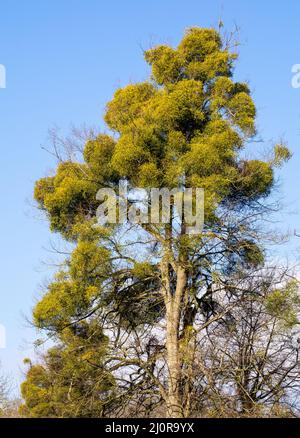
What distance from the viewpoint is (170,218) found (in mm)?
13203

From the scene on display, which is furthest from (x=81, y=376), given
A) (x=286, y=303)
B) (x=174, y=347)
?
(x=286, y=303)

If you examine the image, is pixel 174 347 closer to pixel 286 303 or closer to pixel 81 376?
pixel 81 376

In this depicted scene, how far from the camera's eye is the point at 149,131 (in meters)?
13.4

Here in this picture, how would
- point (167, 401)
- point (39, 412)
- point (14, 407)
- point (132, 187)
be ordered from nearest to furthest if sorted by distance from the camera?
1. point (167, 401)
2. point (132, 187)
3. point (39, 412)
4. point (14, 407)

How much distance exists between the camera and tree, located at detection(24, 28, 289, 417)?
42.8 feet

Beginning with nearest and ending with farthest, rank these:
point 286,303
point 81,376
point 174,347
A: 1. point 286,303
2. point 174,347
3. point 81,376

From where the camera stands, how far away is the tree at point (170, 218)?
1304cm

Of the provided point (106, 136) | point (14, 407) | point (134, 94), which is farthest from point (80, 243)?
point (14, 407)

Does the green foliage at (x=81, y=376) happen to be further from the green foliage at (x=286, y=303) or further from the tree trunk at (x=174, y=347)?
the green foliage at (x=286, y=303)

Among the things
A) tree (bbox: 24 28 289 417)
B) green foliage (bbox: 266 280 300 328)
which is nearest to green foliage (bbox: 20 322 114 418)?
tree (bbox: 24 28 289 417)

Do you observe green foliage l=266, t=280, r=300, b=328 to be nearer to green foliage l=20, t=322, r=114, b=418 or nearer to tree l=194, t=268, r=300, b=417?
tree l=194, t=268, r=300, b=417

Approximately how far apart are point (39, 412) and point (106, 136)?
565 centimetres

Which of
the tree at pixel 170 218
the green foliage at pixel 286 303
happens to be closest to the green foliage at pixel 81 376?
the tree at pixel 170 218

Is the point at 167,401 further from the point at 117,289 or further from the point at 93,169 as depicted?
the point at 93,169
